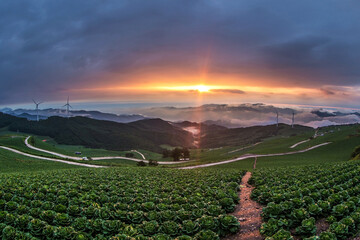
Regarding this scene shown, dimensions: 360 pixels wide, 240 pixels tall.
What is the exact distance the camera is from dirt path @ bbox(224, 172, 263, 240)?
31.4ft

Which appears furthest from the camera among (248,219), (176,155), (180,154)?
(180,154)

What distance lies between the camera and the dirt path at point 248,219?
9572 millimetres

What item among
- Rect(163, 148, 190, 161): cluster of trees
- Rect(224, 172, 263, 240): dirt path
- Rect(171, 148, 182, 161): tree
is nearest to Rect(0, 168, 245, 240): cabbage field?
Rect(224, 172, 263, 240): dirt path

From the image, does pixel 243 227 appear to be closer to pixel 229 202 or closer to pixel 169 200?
pixel 229 202

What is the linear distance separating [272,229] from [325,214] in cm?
335

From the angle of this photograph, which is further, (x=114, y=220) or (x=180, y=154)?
(x=180, y=154)

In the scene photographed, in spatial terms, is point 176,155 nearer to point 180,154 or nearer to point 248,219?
point 180,154

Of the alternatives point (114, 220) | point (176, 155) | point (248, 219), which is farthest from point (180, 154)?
point (114, 220)

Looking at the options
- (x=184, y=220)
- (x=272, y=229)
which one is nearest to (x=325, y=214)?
(x=272, y=229)

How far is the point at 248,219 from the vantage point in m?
11.5

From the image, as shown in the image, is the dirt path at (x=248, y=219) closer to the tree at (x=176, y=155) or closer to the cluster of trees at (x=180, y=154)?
the tree at (x=176, y=155)

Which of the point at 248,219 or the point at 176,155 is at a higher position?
the point at 248,219

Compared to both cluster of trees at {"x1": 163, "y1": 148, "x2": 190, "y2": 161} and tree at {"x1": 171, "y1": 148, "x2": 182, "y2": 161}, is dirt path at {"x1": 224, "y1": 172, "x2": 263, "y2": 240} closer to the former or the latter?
tree at {"x1": 171, "y1": 148, "x2": 182, "y2": 161}

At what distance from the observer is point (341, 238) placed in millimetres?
7977
